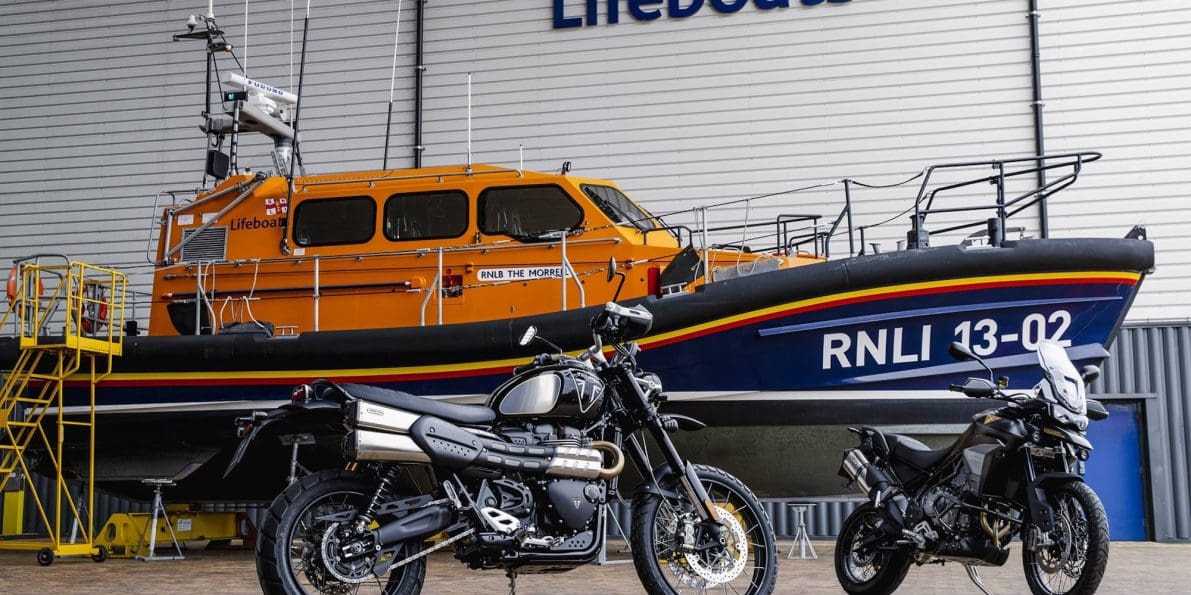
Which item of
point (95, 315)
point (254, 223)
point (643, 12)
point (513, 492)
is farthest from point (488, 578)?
point (643, 12)

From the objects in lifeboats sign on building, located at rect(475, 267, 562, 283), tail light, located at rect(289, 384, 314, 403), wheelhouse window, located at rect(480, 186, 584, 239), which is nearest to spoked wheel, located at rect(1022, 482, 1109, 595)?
tail light, located at rect(289, 384, 314, 403)

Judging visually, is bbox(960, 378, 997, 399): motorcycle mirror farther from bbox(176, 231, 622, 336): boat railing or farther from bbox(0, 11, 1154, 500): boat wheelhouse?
bbox(176, 231, 622, 336): boat railing

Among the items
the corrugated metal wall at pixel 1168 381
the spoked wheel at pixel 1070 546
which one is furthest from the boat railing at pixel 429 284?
the corrugated metal wall at pixel 1168 381

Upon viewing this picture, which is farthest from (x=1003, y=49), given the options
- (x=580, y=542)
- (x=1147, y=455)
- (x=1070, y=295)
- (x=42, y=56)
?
(x=42, y=56)

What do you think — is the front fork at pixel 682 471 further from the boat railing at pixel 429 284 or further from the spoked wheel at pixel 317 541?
the boat railing at pixel 429 284

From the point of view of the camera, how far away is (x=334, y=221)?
24.2 ft

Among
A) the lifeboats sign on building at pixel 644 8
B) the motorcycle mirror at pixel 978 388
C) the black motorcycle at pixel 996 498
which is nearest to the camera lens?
the black motorcycle at pixel 996 498

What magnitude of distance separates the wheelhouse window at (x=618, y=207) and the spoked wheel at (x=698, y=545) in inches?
121

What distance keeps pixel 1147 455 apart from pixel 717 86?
17.6 feet

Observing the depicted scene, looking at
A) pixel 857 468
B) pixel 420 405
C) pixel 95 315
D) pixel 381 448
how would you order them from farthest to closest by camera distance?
pixel 95 315 < pixel 857 468 < pixel 420 405 < pixel 381 448

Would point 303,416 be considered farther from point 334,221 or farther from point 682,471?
point 334,221

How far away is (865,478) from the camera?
15.9 ft

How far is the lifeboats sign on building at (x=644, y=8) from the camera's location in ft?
36.6

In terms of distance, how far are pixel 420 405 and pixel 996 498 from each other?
244 centimetres
